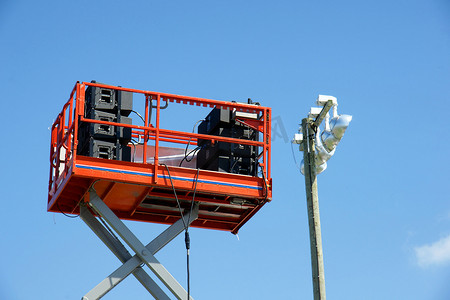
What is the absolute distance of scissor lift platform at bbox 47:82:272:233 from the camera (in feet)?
63.8

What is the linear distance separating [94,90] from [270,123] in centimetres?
370

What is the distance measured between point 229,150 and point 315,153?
1.76 meters

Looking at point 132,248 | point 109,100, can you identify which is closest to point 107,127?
point 109,100

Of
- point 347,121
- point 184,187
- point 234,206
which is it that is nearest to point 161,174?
point 184,187

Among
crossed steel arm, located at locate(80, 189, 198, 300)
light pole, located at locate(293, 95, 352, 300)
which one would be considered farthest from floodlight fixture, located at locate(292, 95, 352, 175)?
crossed steel arm, located at locate(80, 189, 198, 300)

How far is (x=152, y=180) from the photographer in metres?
19.6

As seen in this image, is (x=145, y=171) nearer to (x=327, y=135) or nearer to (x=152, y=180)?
(x=152, y=180)

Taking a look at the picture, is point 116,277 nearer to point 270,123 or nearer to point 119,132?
point 119,132

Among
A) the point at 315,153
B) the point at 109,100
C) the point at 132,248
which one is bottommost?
the point at 132,248

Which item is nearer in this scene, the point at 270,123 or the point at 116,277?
the point at 116,277

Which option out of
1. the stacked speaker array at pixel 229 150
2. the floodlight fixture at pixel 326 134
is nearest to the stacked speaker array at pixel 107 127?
the stacked speaker array at pixel 229 150

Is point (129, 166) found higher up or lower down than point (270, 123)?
lower down

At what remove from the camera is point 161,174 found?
19.7m

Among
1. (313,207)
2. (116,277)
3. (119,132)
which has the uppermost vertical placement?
(119,132)
